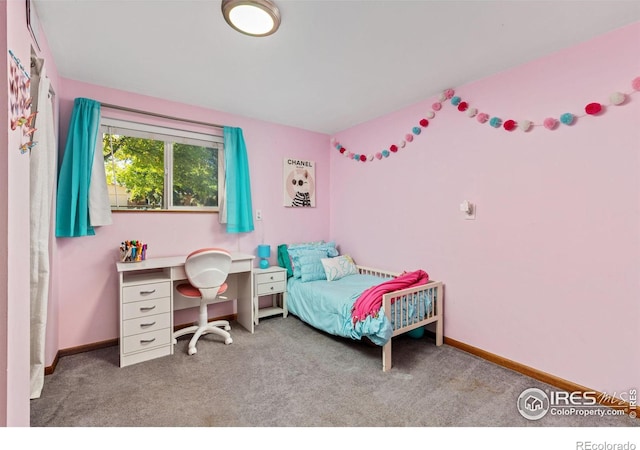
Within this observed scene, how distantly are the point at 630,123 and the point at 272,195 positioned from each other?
3148mm

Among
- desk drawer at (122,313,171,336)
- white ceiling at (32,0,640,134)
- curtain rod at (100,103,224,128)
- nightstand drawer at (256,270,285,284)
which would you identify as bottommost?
desk drawer at (122,313,171,336)

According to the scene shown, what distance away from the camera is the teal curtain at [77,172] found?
2.47 metres

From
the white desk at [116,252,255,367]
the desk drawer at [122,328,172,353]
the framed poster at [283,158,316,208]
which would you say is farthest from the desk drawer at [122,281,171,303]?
the framed poster at [283,158,316,208]

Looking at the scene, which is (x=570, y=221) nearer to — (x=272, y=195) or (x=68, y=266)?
(x=272, y=195)

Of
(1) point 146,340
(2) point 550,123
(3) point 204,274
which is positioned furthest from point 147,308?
(2) point 550,123

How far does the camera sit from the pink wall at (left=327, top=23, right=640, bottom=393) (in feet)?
6.12

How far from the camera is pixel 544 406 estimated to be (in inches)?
75.0

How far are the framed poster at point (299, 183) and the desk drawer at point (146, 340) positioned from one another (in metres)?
1.97

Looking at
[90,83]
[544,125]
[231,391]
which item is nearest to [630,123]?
[544,125]

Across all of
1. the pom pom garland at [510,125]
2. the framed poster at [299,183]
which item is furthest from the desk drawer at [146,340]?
the pom pom garland at [510,125]

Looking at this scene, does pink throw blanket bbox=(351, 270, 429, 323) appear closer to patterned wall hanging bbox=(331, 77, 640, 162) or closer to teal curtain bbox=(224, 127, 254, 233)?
patterned wall hanging bbox=(331, 77, 640, 162)

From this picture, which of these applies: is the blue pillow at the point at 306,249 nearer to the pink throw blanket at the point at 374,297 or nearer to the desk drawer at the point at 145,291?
the pink throw blanket at the point at 374,297

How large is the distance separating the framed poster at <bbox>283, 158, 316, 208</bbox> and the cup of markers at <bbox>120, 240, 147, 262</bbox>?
1697mm

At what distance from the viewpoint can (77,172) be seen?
2.49 metres
